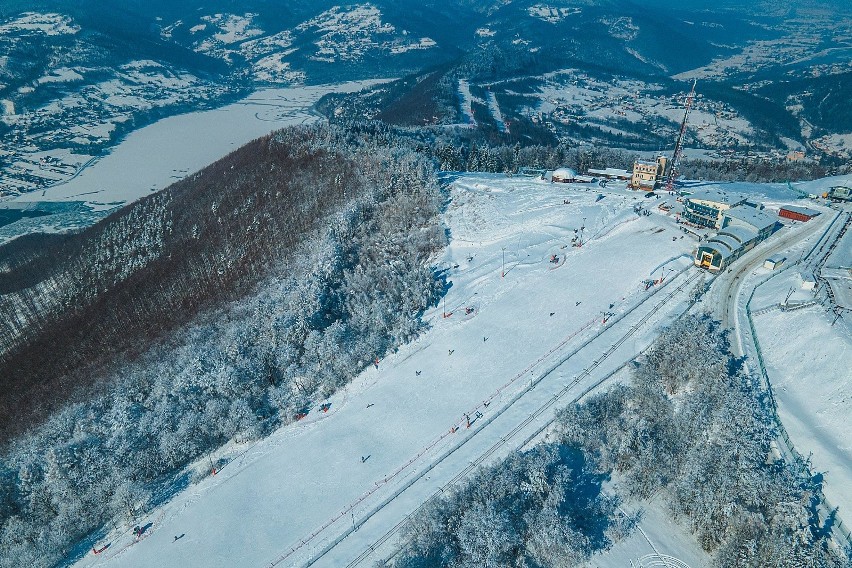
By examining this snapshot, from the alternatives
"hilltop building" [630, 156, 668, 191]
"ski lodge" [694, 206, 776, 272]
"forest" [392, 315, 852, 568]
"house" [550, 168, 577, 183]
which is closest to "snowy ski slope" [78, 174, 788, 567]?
"ski lodge" [694, 206, 776, 272]

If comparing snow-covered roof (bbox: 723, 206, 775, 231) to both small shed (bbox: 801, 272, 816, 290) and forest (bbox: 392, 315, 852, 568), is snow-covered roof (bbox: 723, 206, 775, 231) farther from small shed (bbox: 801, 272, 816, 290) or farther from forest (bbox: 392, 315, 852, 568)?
forest (bbox: 392, 315, 852, 568)

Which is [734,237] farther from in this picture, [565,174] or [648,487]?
[648,487]

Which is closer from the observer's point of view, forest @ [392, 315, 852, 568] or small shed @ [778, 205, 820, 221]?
forest @ [392, 315, 852, 568]

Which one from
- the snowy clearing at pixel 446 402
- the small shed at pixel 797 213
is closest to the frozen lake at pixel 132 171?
the snowy clearing at pixel 446 402

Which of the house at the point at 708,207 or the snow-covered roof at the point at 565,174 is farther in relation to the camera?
the snow-covered roof at the point at 565,174

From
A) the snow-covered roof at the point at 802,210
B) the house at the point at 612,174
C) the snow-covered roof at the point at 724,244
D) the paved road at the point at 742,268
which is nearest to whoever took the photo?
the paved road at the point at 742,268

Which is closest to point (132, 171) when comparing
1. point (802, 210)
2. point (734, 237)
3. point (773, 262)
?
point (734, 237)

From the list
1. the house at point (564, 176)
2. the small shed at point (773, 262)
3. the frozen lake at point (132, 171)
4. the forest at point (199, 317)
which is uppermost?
the small shed at point (773, 262)

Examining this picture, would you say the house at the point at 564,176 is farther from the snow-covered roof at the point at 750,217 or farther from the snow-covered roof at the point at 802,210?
the snow-covered roof at the point at 802,210
